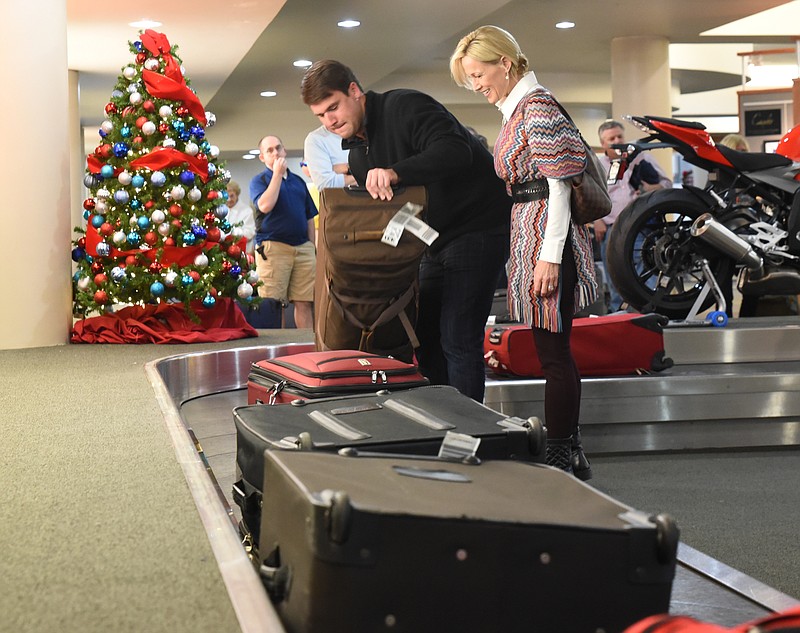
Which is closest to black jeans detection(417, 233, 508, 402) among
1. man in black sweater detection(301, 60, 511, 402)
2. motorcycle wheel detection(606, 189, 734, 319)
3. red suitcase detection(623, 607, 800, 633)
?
man in black sweater detection(301, 60, 511, 402)

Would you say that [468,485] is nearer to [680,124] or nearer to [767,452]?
[767,452]

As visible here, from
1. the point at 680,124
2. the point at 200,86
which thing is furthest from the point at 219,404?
the point at 200,86

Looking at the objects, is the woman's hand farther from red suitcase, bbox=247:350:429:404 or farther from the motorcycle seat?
the motorcycle seat

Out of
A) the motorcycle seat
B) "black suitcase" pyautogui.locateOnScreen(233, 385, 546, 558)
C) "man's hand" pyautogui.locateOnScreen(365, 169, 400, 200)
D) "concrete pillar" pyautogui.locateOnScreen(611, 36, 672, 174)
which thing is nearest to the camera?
"black suitcase" pyautogui.locateOnScreen(233, 385, 546, 558)

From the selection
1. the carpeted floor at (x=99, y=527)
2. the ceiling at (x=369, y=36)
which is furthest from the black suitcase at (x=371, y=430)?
the ceiling at (x=369, y=36)

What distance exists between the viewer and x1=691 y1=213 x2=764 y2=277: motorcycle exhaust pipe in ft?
17.3

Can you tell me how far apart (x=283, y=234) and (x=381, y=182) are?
12.8 ft

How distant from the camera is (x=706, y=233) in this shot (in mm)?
5293

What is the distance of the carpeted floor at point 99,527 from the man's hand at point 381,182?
0.92 m

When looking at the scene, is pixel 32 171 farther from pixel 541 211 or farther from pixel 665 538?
pixel 665 538

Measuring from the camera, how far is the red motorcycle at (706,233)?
17.7ft

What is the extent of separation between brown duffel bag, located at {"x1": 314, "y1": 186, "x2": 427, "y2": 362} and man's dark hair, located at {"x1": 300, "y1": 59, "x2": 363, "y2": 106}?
287 millimetres

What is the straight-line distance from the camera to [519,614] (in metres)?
Result: 1.23

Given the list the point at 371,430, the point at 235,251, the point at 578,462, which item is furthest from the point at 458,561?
the point at 235,251
